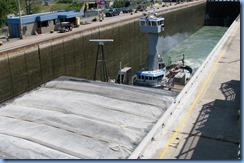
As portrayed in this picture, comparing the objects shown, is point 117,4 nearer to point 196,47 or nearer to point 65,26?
point 196,47

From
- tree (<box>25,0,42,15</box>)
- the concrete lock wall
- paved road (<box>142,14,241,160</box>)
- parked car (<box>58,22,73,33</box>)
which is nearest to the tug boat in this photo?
the concrete lock wall

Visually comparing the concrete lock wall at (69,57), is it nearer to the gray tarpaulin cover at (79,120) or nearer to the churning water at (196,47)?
the gray tarpaulin cover at (79,120)

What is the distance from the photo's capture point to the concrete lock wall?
3150 cm

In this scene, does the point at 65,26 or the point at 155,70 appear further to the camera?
the point at 65,26

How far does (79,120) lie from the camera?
21578mm

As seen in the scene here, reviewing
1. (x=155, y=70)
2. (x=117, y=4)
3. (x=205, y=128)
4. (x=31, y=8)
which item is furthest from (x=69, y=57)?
(x=117, y=4)

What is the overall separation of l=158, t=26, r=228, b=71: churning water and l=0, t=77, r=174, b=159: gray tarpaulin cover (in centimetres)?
3386

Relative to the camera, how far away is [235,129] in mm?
20875

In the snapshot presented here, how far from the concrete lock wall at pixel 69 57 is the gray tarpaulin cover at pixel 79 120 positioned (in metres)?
4.53

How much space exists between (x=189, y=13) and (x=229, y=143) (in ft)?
274

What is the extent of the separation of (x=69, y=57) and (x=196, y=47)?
45.8 metres

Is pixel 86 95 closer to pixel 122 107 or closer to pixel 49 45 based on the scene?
pixel 122 107

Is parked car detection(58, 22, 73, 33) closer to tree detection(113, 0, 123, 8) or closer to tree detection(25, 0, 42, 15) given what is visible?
tree detection(25, 0, 42, 15)

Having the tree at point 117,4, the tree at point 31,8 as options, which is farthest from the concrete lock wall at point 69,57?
the tree at point 117,4
